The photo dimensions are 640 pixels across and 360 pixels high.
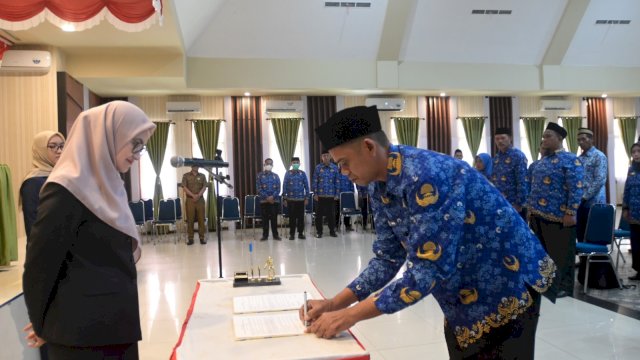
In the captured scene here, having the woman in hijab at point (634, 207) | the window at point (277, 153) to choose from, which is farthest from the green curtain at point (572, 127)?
the woman in hijab at point (634, 207)

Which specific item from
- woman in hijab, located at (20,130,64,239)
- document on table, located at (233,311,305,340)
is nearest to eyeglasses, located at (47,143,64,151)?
woman in hijab, located at (20,130,64,239)

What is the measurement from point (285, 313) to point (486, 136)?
1118 centimetres

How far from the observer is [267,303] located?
176 cm

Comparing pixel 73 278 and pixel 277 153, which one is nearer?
pixel 73 278

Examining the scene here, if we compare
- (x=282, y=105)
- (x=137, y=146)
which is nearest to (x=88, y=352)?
(x=137, y=146)

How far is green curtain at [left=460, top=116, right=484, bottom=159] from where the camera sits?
11.6 meters

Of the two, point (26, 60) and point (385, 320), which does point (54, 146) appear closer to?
point (385, 320)

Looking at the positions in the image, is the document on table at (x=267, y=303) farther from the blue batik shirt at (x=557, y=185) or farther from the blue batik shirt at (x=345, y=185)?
the blue batik shirt at (x=345, y=185)

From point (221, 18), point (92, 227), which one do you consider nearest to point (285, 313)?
point (92, 227)

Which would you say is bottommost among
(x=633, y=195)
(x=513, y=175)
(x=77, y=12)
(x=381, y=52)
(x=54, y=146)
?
(x=633, y=195)

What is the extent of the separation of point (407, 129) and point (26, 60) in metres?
7.85

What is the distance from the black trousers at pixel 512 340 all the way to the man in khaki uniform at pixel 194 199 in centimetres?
759

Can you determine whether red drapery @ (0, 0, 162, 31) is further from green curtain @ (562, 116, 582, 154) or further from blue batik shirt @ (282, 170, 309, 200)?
green curtain @ (562, 116, 582, 154)

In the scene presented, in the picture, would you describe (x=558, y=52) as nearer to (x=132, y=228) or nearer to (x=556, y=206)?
(x=556, y=206)
